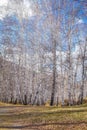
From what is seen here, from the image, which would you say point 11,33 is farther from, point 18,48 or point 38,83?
point 38,83

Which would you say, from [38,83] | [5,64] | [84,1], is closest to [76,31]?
[38,83]

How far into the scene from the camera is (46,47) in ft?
133

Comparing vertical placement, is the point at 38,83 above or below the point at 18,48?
below

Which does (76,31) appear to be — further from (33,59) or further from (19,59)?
(19,59)

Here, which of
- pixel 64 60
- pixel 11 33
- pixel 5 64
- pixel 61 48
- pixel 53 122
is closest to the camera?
pixel 53 122

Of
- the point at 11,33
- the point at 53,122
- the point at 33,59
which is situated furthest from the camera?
the point at 11,33

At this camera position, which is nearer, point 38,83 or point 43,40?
point 43,40

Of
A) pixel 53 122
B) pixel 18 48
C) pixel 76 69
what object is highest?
pixel 18 48

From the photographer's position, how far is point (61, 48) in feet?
130

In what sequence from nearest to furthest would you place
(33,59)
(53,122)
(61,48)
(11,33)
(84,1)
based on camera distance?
(84,1) → (53,122) → (61,48) → (33,59) → (11,33)

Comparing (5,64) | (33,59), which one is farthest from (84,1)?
(5,64)

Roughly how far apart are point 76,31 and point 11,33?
13592mm

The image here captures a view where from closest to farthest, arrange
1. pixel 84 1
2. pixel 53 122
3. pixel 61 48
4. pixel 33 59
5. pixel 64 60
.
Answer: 1. pixel 84 1
2. pixel 53 122
3. pixel 61 48
4. pixel 64 60
5. pixel 33 59

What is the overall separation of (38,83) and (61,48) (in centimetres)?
1085
